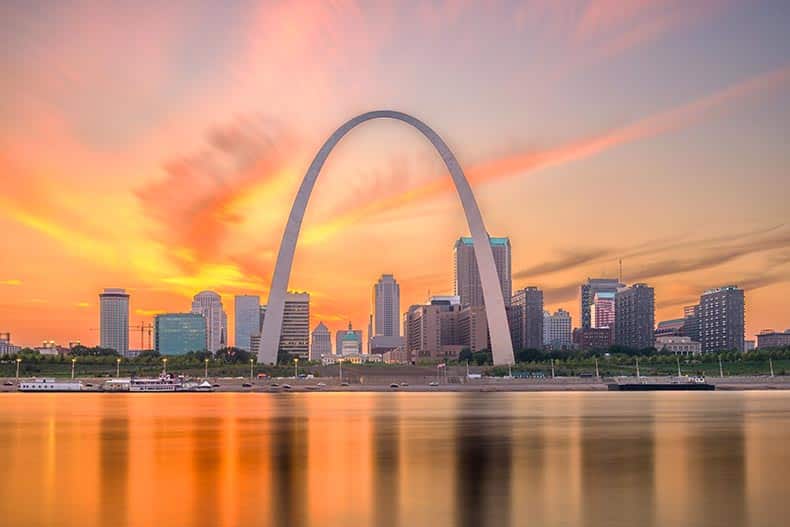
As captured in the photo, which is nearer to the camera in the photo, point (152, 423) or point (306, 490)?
point (306, 490)

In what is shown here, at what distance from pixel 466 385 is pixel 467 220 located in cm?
1778

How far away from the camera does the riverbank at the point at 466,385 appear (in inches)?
3976

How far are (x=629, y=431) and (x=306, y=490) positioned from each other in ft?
67.4

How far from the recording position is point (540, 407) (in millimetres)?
60938

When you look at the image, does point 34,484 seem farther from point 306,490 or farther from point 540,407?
point 540,407

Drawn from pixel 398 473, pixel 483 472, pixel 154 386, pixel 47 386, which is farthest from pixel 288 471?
pixel 47 386

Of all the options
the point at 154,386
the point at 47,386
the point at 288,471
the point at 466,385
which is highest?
the point at 288,471

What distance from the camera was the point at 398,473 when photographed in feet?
84.7

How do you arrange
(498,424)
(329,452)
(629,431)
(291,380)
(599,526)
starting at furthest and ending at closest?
(291,380) → (498,424) → (629,431) → (329,452) → (599,526)

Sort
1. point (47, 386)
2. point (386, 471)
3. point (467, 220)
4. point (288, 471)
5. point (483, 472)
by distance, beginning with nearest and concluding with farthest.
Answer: point (483, 472) < point (386, 471) < point (288, 471) < point (47, 386) < point (467, 220)

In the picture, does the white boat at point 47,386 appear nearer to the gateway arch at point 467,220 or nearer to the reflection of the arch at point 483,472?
the gateway arch at point 467,220

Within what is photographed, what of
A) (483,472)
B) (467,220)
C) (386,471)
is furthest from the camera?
(467,220)

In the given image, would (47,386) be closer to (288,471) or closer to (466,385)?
(466,385)

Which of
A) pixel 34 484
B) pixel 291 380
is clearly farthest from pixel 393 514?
pixel 291 380
